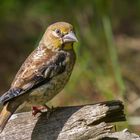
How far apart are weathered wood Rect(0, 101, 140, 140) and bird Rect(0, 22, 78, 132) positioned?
0.51ft

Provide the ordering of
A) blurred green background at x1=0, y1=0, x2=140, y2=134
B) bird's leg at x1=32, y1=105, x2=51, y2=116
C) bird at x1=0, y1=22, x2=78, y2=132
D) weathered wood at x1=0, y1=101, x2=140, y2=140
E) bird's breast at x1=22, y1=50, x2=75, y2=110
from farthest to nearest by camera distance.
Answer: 1. blurred green background at x1=0, y1=0, x2=140, y2=134
2. bird's leg at x1=32, y1=105, x2=51, y2=116
3. bird's breast at x1=22, y1=50, x2=75, y2=110
4. bird at x1=0, y1=22, x2=78, y2=132
5. weathered wood at x1=0, y1=101, x2=140, y2=140

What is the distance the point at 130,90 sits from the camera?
32.2 feet

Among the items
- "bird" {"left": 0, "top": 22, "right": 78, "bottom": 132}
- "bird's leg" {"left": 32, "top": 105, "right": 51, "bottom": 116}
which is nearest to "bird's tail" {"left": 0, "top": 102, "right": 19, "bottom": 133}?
"bird" {"left": 0, "top": 22, "right": 78, "bottom": 132}

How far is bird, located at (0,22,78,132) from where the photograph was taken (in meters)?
6.21

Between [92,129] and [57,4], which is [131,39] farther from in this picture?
[92,129]

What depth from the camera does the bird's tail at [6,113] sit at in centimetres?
612

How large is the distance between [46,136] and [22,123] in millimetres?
242

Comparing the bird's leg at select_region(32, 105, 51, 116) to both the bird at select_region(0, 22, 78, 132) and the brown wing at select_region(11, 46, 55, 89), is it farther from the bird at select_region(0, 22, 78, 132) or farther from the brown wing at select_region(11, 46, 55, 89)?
the brown wing at select_region(11, 46, 55, 89)

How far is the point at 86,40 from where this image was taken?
10.6 m

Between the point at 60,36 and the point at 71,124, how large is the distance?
0.80 metres

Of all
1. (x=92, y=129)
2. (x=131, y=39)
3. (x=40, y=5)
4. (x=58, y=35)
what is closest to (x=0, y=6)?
(x=40, y=5)

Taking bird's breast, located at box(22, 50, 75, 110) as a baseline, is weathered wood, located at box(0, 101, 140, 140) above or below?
below

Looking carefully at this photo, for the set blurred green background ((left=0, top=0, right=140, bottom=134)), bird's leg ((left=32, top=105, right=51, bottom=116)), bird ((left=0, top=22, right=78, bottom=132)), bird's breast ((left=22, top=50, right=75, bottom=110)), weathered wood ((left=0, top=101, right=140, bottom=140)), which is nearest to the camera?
weathered wood ((left=0, top=101, right=140, bottom=140))

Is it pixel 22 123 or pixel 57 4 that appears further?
pixel 57 4
